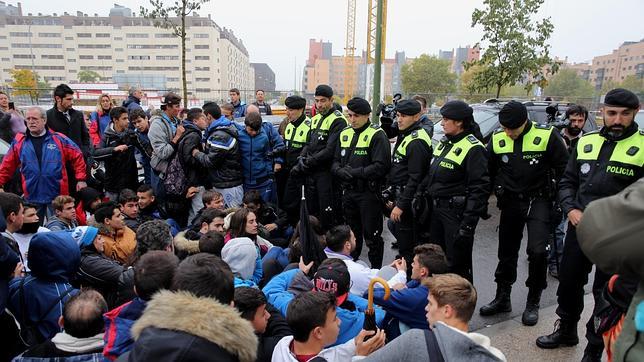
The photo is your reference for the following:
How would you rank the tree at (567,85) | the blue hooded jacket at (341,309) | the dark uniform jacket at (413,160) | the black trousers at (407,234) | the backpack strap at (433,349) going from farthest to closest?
the tree at (567,85), the black trousers at (407,234), the dark uniform jacket at (413,160), the blue hooded jacket at (341,309), the backpack strap at (433,349)

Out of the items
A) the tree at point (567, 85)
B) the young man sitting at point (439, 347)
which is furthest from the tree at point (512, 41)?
the tree at point (567, 85)

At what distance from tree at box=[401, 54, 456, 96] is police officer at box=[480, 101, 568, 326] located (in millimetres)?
59170

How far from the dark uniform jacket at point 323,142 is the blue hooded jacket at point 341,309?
2.40 meters

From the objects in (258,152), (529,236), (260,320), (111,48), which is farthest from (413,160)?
(111,48)

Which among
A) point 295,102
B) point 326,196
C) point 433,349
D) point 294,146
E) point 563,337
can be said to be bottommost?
point 563,337

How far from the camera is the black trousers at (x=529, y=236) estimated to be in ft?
12.8

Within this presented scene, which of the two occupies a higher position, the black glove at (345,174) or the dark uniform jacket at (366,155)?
the dark uniform jacket at (366,155)

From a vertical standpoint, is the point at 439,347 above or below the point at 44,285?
above

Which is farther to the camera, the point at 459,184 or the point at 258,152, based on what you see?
the point at 258,152

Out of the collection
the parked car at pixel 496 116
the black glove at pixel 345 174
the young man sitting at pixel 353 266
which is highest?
the parked car at pixel 496 116

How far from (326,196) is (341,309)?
120 inches

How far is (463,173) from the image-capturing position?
3998mm

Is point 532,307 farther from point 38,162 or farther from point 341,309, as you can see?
point 38,162

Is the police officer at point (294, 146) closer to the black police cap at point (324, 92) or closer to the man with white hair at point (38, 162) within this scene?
the black police cap at point (324, 92)
